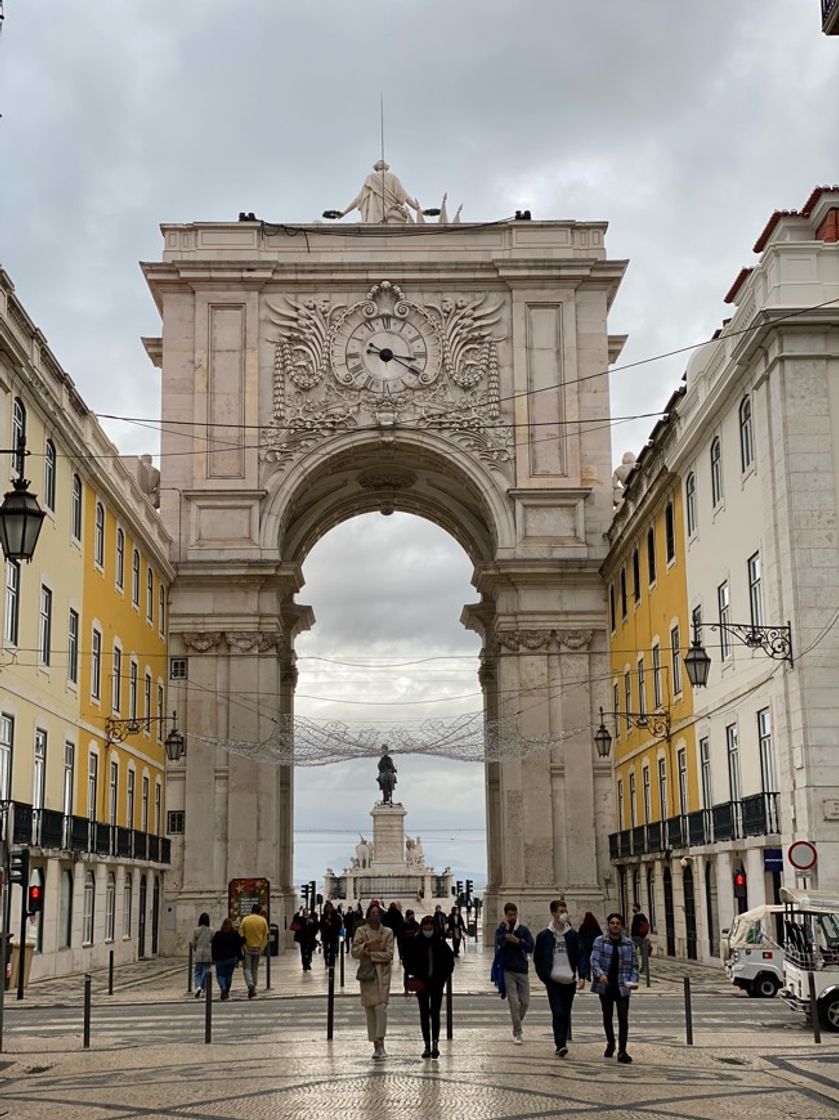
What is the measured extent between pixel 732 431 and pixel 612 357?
27.8 metres

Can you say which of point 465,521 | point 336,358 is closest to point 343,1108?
point 336,358

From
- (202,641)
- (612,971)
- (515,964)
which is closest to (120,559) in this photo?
(202,641)

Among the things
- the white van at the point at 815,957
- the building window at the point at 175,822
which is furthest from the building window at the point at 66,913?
the white van at the point at 815,957

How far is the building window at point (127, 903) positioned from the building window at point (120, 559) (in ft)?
26.2

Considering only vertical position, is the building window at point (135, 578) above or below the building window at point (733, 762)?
above

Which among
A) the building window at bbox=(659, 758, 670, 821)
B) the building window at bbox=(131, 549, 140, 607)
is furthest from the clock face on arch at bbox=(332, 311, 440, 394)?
the building window at bbox=(659, 758, 670, 821)

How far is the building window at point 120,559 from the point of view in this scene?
42938 millimetres

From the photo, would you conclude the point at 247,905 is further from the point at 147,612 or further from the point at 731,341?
the point at 731,341

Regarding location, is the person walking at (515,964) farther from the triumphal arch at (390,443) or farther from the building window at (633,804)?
the triumphal arch at (390,443)

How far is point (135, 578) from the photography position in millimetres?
45844

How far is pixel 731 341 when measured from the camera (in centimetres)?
3291

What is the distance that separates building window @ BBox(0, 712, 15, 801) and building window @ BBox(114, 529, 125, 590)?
458 inches

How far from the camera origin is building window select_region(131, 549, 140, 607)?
4531 cm

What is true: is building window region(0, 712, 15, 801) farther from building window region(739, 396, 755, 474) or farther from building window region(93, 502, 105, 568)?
building window region(739, 396, 755, 474)
